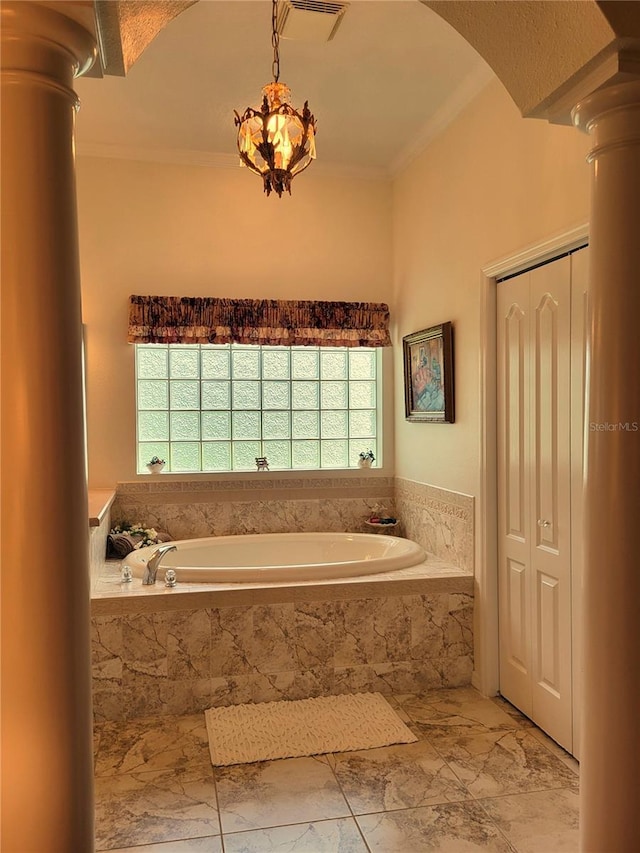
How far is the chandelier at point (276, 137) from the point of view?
2.49 meters

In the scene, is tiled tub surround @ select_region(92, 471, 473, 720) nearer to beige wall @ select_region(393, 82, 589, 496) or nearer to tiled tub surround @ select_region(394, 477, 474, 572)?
tiled tub surround @ select_region(394, 477, 474, 572)

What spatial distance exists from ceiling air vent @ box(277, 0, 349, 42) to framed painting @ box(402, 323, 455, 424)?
5.34 ft

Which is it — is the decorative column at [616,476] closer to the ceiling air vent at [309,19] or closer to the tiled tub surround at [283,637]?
the ceiling air vent at [309,19]

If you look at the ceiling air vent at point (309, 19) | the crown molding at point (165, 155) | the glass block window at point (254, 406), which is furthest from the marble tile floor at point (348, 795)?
the crown molding at point (165, 155)

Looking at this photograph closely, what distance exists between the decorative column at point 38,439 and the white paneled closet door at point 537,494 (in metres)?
2.10

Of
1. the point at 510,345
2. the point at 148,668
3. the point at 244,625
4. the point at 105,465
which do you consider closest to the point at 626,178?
the point at 510,345

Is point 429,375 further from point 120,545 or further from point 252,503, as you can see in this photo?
point 120,545

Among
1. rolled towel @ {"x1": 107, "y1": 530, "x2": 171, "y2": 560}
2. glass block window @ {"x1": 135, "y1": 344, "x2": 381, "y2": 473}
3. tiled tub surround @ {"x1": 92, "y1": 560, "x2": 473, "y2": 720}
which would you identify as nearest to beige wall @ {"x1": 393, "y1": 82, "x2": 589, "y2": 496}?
glass block window @ {"x1": 135, "y1": 344, "x2": 381, "y2": 473}

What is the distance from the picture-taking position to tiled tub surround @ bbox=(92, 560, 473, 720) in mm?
3123

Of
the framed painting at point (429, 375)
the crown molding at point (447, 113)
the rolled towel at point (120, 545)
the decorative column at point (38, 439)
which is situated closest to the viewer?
the decorative column at point (38, 439)

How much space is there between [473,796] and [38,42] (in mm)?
2657

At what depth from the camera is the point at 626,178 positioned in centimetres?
164

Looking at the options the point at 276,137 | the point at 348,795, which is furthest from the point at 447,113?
the point at 348,795

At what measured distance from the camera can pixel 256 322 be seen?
4.49 m
